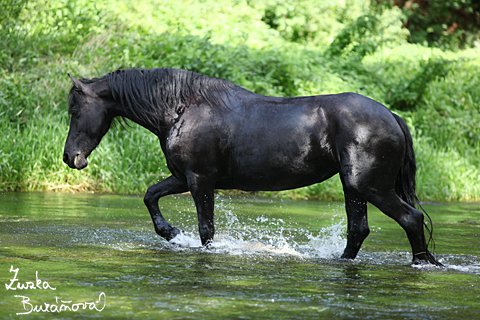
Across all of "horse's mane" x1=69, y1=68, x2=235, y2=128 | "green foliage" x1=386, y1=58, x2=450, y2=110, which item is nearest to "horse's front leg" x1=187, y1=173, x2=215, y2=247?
"horse's mane" x1=69, y1=68, x2=235, y2=128

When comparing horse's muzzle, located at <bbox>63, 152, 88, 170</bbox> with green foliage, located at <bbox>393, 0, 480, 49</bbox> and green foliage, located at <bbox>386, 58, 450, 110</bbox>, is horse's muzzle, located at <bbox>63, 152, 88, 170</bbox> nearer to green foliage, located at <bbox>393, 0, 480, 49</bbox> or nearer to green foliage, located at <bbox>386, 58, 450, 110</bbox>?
green foliage, located at <bbox>386, 58, 450, 110</bbox>

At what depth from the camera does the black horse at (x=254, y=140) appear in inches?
199

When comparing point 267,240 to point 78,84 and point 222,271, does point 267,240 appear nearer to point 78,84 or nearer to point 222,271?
point 222,271

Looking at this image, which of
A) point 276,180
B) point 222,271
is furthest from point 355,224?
point 222,271

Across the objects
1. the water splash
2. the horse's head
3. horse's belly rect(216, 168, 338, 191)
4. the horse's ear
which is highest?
the horse's ear

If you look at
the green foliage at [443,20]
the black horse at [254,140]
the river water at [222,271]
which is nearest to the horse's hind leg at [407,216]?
the black horse at [254,140]

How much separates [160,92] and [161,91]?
0.04ft

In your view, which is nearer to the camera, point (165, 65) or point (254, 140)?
point (254, 140)

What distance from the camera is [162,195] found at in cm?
589

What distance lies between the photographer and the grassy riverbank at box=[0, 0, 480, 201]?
10.6m

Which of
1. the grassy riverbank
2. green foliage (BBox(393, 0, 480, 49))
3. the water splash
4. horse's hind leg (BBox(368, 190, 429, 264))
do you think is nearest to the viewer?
horse's hind leg (BBox(368, 190, 429, 264))

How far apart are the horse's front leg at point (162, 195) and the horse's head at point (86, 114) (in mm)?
709

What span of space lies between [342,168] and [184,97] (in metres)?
1.56

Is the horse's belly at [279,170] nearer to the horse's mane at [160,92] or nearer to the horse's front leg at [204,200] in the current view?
the horse's front leg at [204,200]
